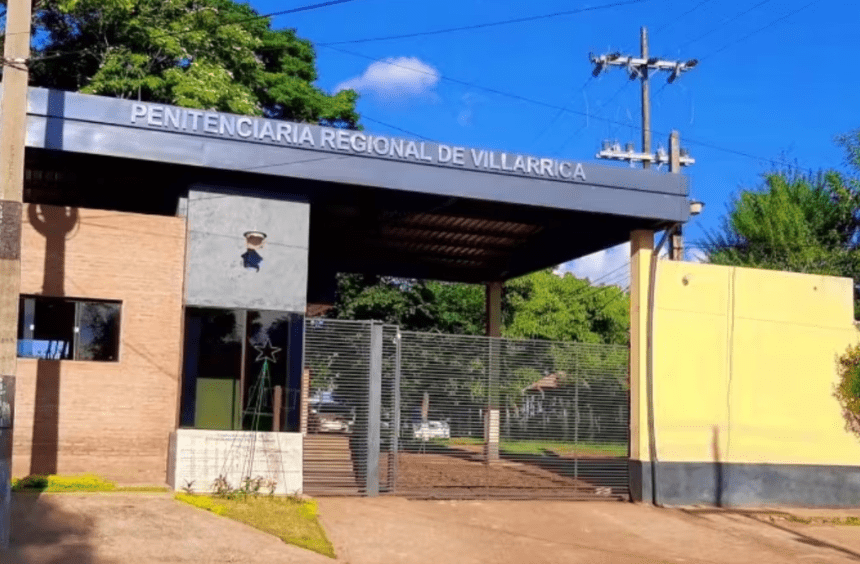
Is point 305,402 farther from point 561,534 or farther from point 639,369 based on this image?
point 639,369

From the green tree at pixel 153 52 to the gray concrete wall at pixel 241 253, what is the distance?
14.4 metres

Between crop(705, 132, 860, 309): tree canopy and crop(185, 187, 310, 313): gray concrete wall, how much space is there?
65.3 feet

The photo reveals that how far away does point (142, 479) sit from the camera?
56.6 feet

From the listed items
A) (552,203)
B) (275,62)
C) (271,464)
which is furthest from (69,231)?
(275,62)

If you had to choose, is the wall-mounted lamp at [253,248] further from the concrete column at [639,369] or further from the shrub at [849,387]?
the shrub at [849,387]

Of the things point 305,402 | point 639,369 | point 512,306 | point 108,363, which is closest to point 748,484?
point 639,369

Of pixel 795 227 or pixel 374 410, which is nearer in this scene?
pixel 374 410

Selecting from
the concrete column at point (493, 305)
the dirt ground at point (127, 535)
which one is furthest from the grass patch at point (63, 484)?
the concrete column at point (493, 305)

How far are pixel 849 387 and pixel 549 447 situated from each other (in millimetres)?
5809

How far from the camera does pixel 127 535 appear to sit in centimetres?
1423

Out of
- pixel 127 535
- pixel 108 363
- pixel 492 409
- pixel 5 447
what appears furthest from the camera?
pixel 492 409

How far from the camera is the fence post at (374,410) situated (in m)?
18.3

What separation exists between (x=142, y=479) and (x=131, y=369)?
1653 mm

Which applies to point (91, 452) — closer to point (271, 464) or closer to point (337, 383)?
point (271, 464)
